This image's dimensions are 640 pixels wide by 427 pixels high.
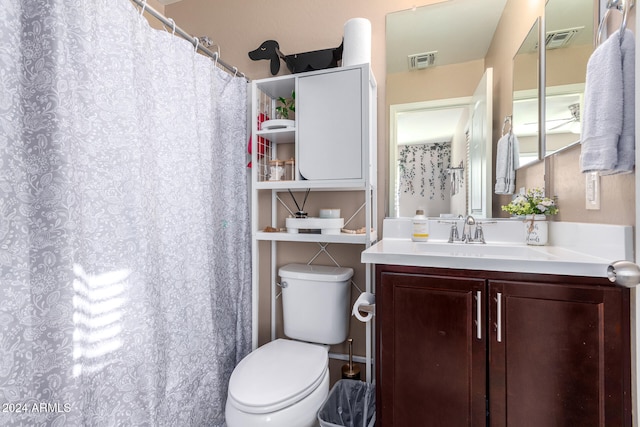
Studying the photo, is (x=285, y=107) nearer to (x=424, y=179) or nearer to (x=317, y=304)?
(x=424, y=179)

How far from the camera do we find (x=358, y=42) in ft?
5.27

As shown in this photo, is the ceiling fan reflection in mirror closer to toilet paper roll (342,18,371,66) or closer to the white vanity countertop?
the white vanity countertop

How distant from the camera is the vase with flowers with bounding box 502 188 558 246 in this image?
1279 mm

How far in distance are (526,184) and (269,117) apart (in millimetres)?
1516

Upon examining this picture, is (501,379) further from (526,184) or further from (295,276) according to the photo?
(295,276)

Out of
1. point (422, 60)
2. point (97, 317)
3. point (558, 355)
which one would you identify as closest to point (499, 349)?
point (558, 355)

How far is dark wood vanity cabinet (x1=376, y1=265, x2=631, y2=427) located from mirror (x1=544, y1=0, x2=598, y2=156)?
2.02ft

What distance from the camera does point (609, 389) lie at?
84 cm

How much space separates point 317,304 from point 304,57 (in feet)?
4.68

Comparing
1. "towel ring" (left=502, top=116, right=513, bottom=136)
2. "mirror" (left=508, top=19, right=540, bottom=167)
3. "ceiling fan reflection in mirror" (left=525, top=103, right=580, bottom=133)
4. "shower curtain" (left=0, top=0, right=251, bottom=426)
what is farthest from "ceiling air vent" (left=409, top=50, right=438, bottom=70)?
"shower curtain" (left=0, top=0, right=251, bottom=426)

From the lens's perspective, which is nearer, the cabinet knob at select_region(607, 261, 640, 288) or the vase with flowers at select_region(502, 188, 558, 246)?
the cabinet knob at select_region(607, 261, 640, 288)

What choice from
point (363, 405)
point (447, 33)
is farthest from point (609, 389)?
point (447, 33)

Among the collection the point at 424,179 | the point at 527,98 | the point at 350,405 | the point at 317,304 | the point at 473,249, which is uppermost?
the point at 527,98

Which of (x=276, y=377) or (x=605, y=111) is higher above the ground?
(x=605, y=111)
